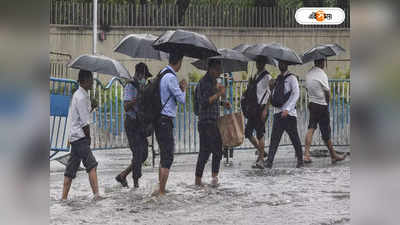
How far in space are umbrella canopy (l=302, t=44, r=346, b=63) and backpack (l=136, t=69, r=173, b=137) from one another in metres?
1.26

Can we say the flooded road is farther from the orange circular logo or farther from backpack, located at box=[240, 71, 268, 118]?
the orange circular logo

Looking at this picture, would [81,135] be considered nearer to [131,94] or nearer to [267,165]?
[131,94]

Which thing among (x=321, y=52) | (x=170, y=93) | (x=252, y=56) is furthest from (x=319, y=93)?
(x=170, y=93)

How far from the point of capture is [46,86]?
2.15 m

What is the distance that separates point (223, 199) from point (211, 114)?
3.29ft

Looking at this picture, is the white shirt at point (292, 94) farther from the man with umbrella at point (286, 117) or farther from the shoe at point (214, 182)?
the shoe at point (214, 182)

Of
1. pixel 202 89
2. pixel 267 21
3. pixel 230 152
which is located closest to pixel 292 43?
pixel 267 21

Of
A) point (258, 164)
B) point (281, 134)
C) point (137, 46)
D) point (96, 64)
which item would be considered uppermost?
point (137, 46)

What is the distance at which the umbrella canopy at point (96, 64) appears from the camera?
3922 mm

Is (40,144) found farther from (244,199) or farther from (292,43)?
(244,199)

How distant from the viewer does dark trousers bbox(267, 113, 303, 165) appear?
4.46 m

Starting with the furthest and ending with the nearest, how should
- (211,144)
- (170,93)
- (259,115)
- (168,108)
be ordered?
(259,115) → (211,144) → (168,108) → (170,93)

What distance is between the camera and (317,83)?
387 centimetres

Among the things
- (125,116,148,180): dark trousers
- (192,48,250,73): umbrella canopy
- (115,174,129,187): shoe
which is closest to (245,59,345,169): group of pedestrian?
(192,48,250,73): umbrella canopy
